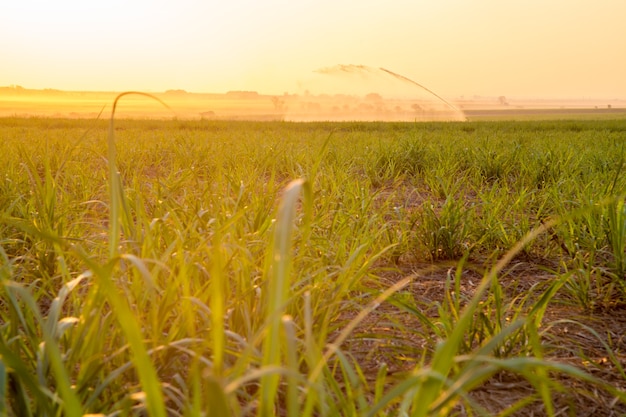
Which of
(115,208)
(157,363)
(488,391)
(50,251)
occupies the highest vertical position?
(115,208)

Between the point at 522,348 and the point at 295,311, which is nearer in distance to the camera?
the point at 522,348

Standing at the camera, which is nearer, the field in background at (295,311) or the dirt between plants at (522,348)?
the field in background at (295,311)

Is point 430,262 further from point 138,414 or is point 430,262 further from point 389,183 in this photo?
point 389,183

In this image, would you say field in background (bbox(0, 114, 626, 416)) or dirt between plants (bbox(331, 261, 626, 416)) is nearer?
field in background (bbox(0, 114, 626, 416))

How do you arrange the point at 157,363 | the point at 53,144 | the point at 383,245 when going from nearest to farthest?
the point at 157,363 → the point at 383,245 → the point at 53,144

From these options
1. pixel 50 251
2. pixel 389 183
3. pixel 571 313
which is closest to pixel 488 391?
pixel 571 313

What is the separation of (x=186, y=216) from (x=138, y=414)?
1.16 m

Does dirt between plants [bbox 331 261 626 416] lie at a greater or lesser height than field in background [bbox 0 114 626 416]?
lesser

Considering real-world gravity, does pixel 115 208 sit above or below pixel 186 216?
above

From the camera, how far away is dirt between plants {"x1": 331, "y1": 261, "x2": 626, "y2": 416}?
1.37 metres

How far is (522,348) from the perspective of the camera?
4.88ft

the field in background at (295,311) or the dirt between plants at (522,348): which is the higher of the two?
the field in background at (295,311)

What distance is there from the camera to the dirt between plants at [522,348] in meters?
1.37

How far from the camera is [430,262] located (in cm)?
249
